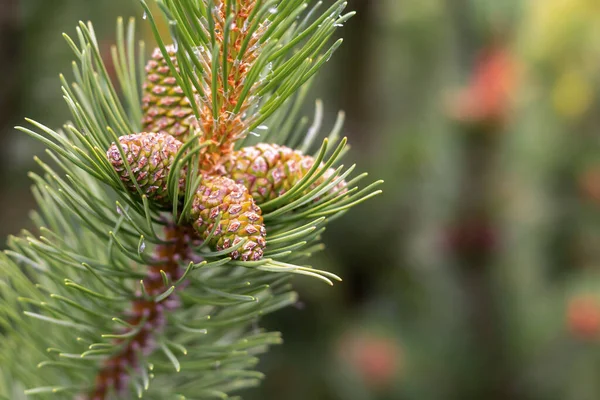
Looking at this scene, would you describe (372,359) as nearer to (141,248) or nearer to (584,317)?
(584,317)

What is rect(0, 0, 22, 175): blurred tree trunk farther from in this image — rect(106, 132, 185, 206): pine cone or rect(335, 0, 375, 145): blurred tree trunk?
rect(106, 132, 185, 206): pine cone

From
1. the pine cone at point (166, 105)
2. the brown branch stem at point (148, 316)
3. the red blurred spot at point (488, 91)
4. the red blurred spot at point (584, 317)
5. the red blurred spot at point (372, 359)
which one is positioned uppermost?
the red blurred spot at point (488, 91)

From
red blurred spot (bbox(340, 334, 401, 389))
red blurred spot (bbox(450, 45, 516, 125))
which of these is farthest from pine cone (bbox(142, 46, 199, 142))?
red blurred spot (bbox(340, 334, 401, 389))

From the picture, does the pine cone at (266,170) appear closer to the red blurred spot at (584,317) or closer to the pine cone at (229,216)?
the pine cone at (229,216)

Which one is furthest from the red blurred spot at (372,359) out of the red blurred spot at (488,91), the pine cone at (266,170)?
the pine cone at (266,170)

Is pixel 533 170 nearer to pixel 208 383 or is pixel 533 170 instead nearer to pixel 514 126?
pixel 514 126

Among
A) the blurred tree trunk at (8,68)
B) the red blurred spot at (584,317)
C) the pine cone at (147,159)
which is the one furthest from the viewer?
the red blurred spot at (584,317)
